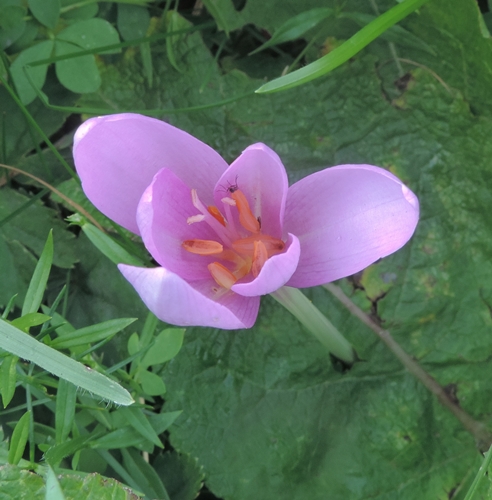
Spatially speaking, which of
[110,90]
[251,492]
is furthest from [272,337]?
[110,90]

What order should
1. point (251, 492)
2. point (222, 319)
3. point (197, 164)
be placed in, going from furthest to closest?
point (251, 492)
point (197, 164)
point (222, 319)

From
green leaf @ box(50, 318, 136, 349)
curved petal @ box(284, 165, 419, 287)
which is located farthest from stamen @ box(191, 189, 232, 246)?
green leaf @ box(50, 318, 136, 349)

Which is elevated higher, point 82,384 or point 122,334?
point 82,384

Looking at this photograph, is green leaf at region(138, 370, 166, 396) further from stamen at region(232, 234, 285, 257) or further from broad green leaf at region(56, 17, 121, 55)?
broad green leaf at region(56, 17, 121, 55)

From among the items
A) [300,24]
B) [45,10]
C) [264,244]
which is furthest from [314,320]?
[45,10]

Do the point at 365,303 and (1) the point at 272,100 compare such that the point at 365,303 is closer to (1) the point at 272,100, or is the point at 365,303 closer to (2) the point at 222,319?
(1) the point at 272,100

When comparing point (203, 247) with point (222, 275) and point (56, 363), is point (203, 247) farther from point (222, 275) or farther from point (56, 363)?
point (56, 363)
